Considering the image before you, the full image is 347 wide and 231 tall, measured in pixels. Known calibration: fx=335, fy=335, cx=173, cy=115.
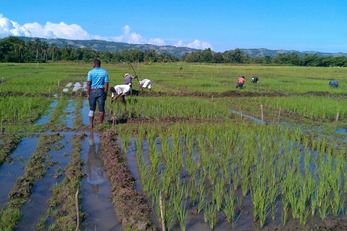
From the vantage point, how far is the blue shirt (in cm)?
778

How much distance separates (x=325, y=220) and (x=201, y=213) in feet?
4.66

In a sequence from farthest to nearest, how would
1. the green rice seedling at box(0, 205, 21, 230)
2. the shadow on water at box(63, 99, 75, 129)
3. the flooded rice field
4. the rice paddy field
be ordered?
the shadow on water at box(63, 99, 75, 129)
the rice paddy field
the flooded rice field
the green rice seedling at box(0, 205, 21, 230)

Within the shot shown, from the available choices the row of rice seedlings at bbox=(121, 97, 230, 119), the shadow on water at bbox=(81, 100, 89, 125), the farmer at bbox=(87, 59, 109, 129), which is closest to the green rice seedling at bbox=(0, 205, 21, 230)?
the farmer at bbox=(87, 59, 109, 129)

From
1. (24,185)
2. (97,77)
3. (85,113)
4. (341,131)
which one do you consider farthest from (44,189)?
(341,131)

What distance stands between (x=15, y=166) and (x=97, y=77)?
3.12m

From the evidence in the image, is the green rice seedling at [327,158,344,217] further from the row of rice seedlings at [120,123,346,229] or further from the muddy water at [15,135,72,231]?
the muddy water at [15,135,72,231]

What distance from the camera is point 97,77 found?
308 inches

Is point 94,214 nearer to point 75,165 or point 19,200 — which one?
point 19,200

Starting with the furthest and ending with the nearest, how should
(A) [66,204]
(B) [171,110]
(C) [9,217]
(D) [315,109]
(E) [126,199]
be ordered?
(D) [315,109], (B) [171,110], (E) [126,199], (A) [66,204], (C) [9,217]

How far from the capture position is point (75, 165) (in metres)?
5.38

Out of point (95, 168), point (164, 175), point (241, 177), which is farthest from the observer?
point (95, 168)

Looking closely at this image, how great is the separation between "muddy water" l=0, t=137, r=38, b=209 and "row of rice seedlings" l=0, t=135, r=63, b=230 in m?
0.09

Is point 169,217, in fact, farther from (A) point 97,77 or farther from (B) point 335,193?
(A) point 97,77

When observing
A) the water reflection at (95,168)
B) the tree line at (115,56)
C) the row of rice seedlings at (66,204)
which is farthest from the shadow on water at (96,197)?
the tree line at (115,56)
